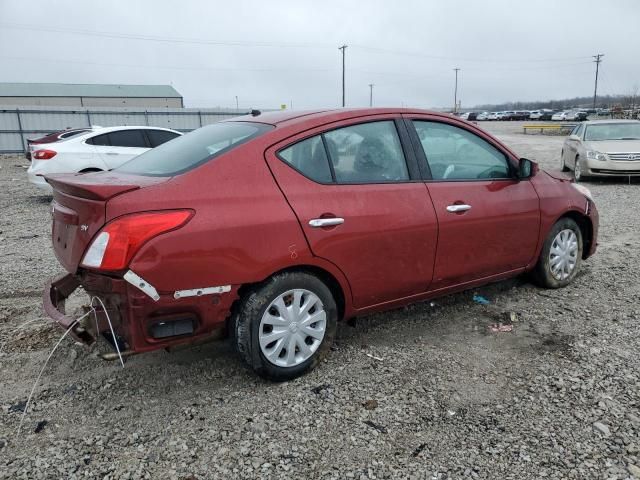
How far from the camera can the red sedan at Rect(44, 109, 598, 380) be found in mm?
2645

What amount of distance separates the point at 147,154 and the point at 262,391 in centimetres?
186

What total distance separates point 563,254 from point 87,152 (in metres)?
8.29

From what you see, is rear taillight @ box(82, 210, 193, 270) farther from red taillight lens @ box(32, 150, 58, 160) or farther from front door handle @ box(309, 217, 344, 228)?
red taillight lens @ box(32, 150, 58, 160)

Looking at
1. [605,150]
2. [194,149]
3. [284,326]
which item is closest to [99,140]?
[194,149]

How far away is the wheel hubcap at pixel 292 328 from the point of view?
9.80 feet

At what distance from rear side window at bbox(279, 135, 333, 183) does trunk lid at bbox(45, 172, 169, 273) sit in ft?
2.44

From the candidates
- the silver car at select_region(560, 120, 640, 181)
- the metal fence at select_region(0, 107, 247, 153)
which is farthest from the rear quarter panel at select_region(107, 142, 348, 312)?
the metal fence at select_region(0, 107, 247, 153)

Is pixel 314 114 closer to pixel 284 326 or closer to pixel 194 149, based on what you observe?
pixel 194 149

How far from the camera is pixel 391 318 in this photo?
165 inches

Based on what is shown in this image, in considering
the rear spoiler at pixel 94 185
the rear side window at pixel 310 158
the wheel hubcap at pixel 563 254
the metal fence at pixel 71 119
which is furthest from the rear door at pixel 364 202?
the metal fence at pixel 71 119

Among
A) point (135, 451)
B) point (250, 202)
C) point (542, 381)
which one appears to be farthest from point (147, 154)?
point (542, 381)

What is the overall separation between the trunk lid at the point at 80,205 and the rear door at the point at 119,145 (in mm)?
6938

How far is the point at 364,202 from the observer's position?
128 inches

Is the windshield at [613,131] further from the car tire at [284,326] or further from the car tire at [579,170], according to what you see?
the car tire at [284,326]
